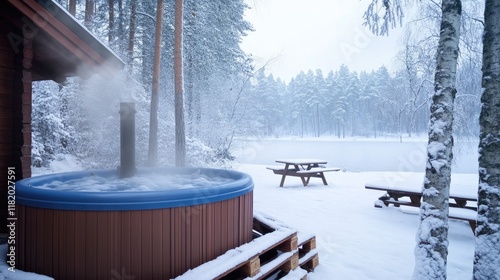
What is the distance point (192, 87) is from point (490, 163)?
1388 centimetres

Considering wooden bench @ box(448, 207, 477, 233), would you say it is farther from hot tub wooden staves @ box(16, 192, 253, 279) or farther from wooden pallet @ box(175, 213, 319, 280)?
hot tub wooden staves @ box(16, 192, 253, 279)

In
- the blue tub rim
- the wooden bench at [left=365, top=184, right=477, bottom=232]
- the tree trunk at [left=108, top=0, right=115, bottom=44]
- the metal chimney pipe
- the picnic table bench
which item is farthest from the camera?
the tree trunk at [left=108, top=0, right=115, bottom=44]

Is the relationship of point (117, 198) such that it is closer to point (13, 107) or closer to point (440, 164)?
point (13, 107)

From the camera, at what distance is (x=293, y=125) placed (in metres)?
66.8

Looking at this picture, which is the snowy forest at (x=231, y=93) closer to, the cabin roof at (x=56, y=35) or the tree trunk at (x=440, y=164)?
the tree trunk at (x=440, y=164)

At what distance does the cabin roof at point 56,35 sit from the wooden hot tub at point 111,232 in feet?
6.25

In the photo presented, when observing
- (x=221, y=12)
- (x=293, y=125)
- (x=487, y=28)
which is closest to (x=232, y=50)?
(x=221, y=12)

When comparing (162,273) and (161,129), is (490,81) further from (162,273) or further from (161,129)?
(161,129)

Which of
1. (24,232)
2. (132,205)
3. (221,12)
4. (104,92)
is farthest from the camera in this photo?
(221,12)

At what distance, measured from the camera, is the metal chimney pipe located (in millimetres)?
4074

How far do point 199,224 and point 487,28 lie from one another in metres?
3.57

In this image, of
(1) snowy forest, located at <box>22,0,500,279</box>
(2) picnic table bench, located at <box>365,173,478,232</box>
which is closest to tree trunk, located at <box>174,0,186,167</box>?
(1) snowy forest, located at <box>22,0,500,279</box>

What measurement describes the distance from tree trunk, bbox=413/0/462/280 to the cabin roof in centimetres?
396

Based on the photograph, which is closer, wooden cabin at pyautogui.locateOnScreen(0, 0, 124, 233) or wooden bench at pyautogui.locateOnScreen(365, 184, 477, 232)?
wooden cabin at pyautogui.locateOnScreen(0, 0, 124, 233)
